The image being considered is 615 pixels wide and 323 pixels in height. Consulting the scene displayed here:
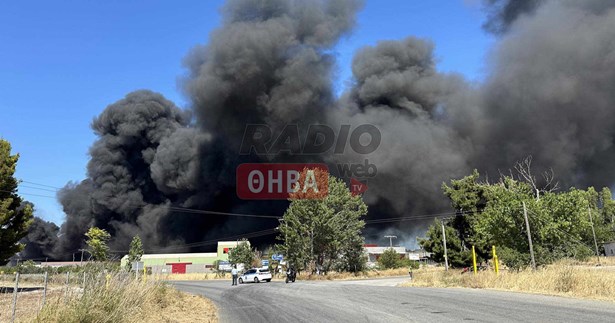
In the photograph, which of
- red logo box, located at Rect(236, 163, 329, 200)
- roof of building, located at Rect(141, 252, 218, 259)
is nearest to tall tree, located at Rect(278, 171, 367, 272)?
red logo box, located at Rect(236, 163, 329, 200)

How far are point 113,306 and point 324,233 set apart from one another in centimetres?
3218

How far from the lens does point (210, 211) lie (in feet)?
269

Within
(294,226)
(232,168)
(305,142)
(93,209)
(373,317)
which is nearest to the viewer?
(373,317)

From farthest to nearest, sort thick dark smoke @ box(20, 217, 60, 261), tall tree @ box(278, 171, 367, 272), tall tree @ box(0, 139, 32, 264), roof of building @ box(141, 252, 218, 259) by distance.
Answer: thick dark smoke @ box(20, 217, 60, 261) < roof of building @ box(141, 252, 218, 259) < tall tree @ box(278, 171, 367, 272) < tall tree @ box(0, 139, 32, 264)

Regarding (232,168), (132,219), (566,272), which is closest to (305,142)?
(232,168)

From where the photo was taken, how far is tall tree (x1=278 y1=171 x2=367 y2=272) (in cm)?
3872

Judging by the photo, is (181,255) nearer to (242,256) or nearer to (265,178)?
(242,256)

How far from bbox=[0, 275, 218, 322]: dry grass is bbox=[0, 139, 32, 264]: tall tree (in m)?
11.7

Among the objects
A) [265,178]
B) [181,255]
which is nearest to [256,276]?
[265,178]

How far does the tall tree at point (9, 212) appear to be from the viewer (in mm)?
20250

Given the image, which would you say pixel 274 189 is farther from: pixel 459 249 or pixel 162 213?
pixel 459 249

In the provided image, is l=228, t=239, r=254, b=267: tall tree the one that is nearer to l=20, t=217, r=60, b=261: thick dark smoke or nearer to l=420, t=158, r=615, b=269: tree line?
l=420, t=158, r=615, b=269: tree line

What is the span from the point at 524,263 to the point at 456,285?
3.82m

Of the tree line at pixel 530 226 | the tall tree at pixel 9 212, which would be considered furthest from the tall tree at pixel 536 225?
the tall tree at pixel 9 212
